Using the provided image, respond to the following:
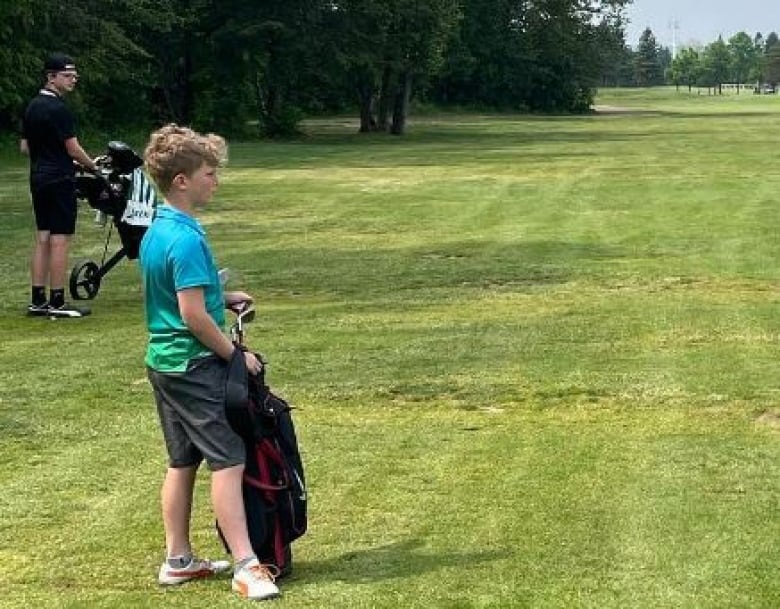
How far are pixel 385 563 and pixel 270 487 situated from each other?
1.89 ft

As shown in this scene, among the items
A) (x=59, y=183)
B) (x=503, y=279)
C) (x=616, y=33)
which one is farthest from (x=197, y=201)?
(x=616, y=33)

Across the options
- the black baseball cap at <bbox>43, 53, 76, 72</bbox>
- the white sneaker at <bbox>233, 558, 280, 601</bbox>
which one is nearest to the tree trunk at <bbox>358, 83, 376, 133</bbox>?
the black baseball cap at <bbox>43, 53, 76, 72</bbox>

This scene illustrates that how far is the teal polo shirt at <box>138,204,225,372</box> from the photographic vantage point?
4816 millimetres

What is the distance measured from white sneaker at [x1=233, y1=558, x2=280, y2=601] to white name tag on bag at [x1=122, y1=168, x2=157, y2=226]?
6837 millimetres

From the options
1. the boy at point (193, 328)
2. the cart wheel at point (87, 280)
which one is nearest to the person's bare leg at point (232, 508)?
the boy at point (193, 328)

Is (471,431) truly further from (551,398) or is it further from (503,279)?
(503,279)

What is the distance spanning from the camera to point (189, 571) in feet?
16.8

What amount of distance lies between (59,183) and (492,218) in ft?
33.7

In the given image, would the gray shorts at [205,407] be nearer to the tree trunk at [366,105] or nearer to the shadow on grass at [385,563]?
the shadow on grass at [385,563]

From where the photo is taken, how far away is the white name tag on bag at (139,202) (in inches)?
450

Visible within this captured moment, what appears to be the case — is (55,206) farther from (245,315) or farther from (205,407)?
(205,407)

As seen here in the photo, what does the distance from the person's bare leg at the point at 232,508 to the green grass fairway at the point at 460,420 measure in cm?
18

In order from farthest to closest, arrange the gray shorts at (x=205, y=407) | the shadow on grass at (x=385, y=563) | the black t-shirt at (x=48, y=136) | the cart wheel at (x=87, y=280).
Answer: the cart wheel at (x=87, y=280), the black t-shirt at (x=48, y=136), the shadow on grass at (x=385, y=563), the gray shorts at (x=205, y=407)

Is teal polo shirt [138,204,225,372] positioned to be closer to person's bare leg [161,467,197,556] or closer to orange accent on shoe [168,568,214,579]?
person's bare leg [161,467,197,556]
